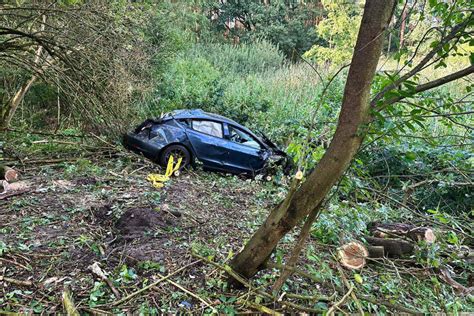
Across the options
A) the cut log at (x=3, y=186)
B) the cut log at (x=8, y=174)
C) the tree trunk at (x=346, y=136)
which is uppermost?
the tree trunk at (x=346, y=136)

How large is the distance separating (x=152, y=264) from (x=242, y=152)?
501 centimetres

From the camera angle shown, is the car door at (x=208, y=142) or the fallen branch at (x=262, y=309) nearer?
the fallen branch at (x=262, y=309)

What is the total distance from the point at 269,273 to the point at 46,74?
4.95 m

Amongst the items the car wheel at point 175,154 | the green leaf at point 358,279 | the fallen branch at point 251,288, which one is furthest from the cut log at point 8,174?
the green leaf at point 358,279

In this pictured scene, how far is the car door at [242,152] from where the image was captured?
323 inches

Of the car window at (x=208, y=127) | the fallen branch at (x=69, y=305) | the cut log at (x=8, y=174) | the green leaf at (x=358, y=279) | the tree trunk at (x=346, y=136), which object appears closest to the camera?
the tree trunk at (x=346, y=136)

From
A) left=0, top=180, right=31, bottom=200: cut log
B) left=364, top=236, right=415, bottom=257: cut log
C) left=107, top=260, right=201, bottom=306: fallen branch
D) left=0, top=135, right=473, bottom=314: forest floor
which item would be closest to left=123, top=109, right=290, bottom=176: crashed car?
left=0, top=135, right=473, bottom=314: forest floor

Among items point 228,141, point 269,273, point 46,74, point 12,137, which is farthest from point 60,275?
point 12,137

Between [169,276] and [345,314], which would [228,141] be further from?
[345,314]

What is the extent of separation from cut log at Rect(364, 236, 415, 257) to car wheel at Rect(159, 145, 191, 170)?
Result: 15.2 feet

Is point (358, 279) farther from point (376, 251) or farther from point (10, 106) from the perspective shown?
point (10, 106)

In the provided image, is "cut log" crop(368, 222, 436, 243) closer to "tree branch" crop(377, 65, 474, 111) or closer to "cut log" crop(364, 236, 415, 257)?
"cut log" crop(364, 236, 415, 257)

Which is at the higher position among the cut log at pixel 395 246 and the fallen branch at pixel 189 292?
the cut log at pixel 395 246

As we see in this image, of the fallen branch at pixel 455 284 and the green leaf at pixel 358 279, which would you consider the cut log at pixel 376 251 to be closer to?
the green leaf at pixel 358 279
